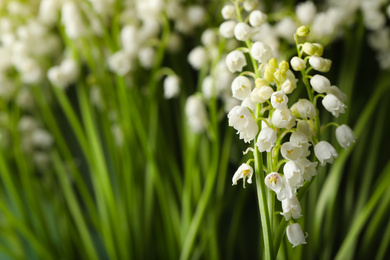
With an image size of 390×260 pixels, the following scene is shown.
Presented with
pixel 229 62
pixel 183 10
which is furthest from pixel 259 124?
pixel 183 10

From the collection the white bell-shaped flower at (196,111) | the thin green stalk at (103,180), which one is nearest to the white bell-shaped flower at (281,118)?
the white bell-shaped flower at (196,111)

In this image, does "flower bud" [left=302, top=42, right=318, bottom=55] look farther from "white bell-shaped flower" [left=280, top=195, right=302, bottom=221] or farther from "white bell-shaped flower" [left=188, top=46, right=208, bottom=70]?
"white bell-shaped flower" [left=188, top=46, right=208, bottom=70]

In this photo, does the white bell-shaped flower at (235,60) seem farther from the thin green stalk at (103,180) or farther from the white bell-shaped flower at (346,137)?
the thin green stalk at (103,180)

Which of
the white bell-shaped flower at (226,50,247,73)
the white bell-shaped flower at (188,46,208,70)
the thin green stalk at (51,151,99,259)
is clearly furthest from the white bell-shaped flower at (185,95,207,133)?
the thin green stalk at (51,151,99,259)

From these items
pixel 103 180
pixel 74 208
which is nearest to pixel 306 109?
pixel 103 180

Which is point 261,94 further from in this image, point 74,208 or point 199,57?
point 74,208

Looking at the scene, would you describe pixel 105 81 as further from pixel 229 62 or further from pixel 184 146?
pixel 229 62
